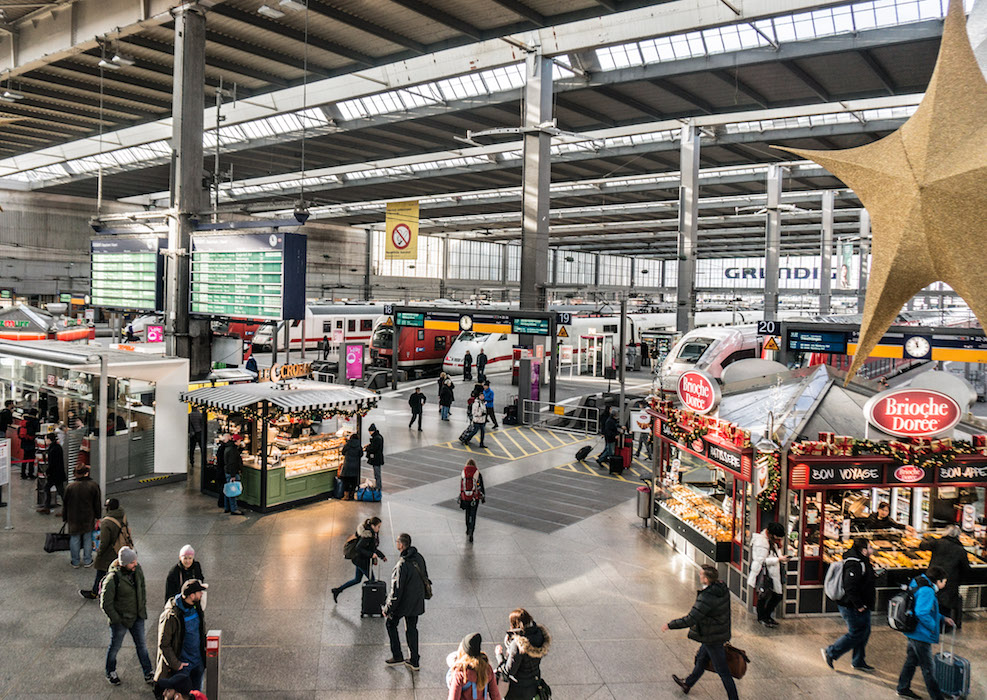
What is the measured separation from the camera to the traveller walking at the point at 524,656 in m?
6.11

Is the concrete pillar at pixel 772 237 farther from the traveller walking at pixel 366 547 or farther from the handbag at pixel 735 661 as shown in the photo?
the handbag at pixel 735 661

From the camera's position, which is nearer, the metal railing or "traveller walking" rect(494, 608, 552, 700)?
"traveller walking" rect(494, 608, 552, 700)

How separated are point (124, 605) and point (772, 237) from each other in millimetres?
40652

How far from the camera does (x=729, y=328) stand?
97.0ft

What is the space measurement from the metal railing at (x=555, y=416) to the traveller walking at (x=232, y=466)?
12403 mm

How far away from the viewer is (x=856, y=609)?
324 inches

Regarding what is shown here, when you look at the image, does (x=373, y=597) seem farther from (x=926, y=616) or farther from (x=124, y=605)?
(x=926, y=616)

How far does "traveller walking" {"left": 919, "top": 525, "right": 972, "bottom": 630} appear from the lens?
8.70 m

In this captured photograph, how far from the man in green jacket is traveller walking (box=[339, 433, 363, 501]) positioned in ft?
24.0

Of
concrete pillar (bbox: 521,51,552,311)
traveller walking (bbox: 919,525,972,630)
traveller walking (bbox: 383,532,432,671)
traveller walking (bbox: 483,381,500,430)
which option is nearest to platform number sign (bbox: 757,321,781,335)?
concrete pillar (bbox: 521,51,552,311)

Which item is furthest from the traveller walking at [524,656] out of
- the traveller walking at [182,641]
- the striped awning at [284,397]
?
the striped awning at [284,397]

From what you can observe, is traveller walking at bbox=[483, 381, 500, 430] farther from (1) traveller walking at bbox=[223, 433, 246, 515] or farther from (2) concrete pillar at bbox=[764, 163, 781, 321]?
(2) concrete pillar at bbox=[764, 163, 781, 321]

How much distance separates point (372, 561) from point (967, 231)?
738cm

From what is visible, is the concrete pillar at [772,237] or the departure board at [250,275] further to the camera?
the concrete pillar at [772,237]
